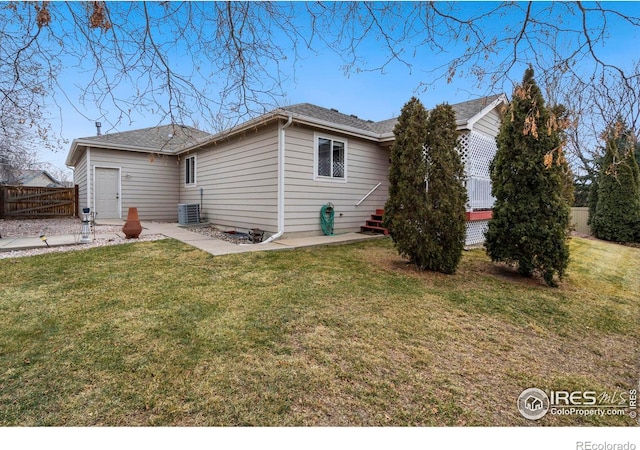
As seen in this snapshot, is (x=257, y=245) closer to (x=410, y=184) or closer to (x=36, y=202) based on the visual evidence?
(x=410, y=184)

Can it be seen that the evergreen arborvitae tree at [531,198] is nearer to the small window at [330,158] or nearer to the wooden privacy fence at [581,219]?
the small window at [330,158]

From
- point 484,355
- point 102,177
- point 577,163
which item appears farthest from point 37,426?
point 577,163

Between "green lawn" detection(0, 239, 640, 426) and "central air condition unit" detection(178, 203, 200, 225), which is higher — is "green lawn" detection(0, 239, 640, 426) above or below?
below

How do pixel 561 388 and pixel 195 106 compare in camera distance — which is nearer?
pixel 561 388

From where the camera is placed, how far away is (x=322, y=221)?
337 inches

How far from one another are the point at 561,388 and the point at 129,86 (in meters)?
4.11

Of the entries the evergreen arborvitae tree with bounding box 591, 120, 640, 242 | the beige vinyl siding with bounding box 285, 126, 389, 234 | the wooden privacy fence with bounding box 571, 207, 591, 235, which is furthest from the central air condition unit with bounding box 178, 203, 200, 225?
the wooden privacy fence with bounding box 571, 207, 591, 235

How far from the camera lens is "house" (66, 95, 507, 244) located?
25.7ft

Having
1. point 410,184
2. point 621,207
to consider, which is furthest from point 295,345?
point 621,207

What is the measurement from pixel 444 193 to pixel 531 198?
1.33 m

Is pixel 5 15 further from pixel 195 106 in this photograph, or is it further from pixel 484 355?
pixel 484 355

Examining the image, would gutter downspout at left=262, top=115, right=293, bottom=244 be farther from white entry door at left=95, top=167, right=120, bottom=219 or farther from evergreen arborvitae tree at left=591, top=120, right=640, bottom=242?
evergreen arborvitae tree at left=591, top=120, right=640, bottom=242

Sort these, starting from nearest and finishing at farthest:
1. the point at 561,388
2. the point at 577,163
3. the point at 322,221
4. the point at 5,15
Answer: the point at 561,388, the point at 5,15, the point at 322,221, the point at 577,163

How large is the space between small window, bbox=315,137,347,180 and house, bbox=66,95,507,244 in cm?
3
